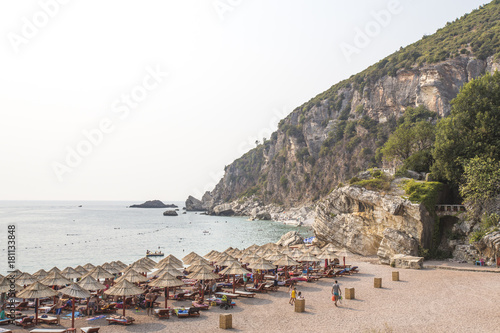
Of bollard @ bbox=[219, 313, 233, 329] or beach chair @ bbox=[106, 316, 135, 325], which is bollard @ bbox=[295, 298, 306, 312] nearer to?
bollard @ bbox=[219, 313, 233, 329]

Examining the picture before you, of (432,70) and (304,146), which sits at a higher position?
(432,70)

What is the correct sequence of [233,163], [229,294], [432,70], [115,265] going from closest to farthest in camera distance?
[229,294] < [115,265] < [432,70] < [233,163]

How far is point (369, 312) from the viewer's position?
1717 centimetres

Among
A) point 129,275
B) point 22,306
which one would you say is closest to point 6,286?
point 22,306

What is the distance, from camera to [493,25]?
304ft

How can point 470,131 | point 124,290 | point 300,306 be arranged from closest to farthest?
point 124,290
point 300,306
point 470,131

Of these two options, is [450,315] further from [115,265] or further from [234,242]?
[234,242]

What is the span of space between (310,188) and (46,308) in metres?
116

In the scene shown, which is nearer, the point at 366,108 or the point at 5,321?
the point at 5,321

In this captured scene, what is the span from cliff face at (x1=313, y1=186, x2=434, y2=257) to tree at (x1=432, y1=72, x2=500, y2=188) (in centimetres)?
646

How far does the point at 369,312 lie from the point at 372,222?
818 inches

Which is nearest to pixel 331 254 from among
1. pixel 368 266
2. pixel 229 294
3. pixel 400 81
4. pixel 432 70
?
pixel 368 266

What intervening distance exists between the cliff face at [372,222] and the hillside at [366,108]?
3944 cm

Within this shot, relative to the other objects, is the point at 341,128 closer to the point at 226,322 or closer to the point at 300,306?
the point at 300,306
